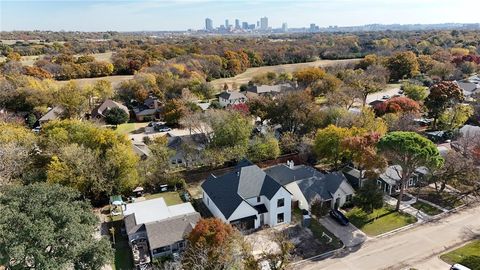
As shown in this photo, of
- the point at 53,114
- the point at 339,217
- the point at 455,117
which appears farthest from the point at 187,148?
the point at 455,117

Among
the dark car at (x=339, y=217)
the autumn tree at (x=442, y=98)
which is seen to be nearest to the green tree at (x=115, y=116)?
the dark car at (x=339, y=217)

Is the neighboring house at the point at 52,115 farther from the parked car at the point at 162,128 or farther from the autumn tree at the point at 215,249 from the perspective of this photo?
the autumn tree at the point at 215,249

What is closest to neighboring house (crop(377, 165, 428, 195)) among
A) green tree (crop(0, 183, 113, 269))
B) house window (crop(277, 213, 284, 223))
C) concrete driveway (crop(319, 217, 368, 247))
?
concrete driveway (crop(319, 217, 368, 247))

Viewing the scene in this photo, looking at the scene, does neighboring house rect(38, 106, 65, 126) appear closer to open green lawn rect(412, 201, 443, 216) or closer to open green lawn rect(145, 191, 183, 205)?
open green lawn rect(145, 191, 183, 205)

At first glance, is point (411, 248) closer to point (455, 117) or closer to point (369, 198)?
point (369, 198)

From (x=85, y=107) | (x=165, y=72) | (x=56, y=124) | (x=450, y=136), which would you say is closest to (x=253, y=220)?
(x=56, y=124)

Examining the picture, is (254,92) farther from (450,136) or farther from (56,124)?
(56,124)

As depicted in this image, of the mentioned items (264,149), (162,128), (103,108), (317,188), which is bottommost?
(162,128)
